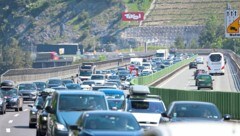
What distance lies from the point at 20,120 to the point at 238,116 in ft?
32.2

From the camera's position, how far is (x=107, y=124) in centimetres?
1892

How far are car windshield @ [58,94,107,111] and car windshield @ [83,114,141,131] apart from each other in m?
4.97

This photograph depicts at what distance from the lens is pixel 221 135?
10164mm

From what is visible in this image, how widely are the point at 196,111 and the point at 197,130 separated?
12933 millimetres

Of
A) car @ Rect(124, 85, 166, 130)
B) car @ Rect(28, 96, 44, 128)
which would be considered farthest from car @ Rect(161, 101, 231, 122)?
car @ Rect(28, 96, 44, 128)

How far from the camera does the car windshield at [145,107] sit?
28562 mm

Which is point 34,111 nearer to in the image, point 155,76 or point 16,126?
point 16,126

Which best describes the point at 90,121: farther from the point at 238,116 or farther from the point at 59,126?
the point at 238,116

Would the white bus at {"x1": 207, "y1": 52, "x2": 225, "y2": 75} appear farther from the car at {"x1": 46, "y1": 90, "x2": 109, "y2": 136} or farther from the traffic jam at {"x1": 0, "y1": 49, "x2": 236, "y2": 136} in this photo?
the car at {"x1": 46, "y1": 90, "x2": 109, "y2": 136}

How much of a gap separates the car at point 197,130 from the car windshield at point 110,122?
321 inches

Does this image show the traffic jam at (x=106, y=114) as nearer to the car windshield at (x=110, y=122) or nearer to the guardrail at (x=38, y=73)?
the car windshield at (x=110, y=122)

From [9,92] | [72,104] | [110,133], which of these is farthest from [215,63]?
[110,133]

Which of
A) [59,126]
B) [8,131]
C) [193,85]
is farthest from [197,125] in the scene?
[193,85]

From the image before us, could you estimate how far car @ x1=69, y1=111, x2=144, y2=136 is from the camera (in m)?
18.4
